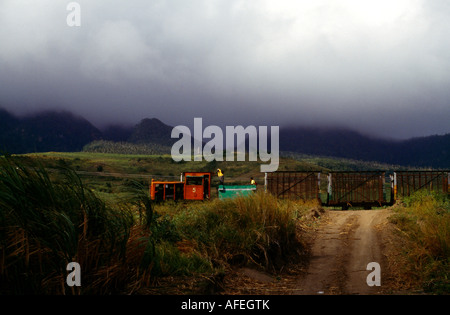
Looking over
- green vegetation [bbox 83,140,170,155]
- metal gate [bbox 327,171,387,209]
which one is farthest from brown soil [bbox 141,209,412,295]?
green vegetation [bbox 83,140,170,155]

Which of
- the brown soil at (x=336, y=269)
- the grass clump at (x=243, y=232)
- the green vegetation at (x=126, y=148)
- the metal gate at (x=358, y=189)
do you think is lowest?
the brown soil at (x=336, y=269)

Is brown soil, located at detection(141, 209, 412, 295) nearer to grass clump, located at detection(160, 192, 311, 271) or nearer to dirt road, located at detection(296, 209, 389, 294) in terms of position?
dirt road, located at detection(296, 209, 389, 294)

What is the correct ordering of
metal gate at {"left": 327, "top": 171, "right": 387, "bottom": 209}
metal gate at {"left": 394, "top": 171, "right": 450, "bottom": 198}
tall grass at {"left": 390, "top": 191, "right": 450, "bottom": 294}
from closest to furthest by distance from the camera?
tall grass at {"left": 390, "top": 191, "right": 450, "bottom": 294}
metal gate at {"left": 394, "top": 171, "right": 450, "bottom": 198}
metal gate at {"left": 327, "top": 171, "right": 387, "bottom": 209}

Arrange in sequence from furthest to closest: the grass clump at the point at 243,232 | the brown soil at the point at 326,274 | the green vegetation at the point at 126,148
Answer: the green vegetation at the point at 126,148 < the grass clump at the point at 243,232 < the brown soil at the point at 326,274

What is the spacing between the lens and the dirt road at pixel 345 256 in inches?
311

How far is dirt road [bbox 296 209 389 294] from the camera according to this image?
7.90 m

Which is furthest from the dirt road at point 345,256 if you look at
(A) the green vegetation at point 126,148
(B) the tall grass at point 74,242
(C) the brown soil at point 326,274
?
(A) the green vegetation at point 126,148

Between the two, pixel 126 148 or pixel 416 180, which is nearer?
pixel 416 180

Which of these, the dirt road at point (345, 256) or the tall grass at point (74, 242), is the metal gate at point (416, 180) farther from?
the tall grass at point (74, 242)

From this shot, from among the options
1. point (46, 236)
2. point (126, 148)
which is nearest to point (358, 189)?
point (46, 236)

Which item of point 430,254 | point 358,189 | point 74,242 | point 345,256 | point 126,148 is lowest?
point 345,256

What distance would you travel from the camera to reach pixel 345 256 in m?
10.3

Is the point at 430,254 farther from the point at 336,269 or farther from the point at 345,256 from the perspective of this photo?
the point at 345,256

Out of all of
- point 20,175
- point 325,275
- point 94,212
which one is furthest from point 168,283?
point 325,275
